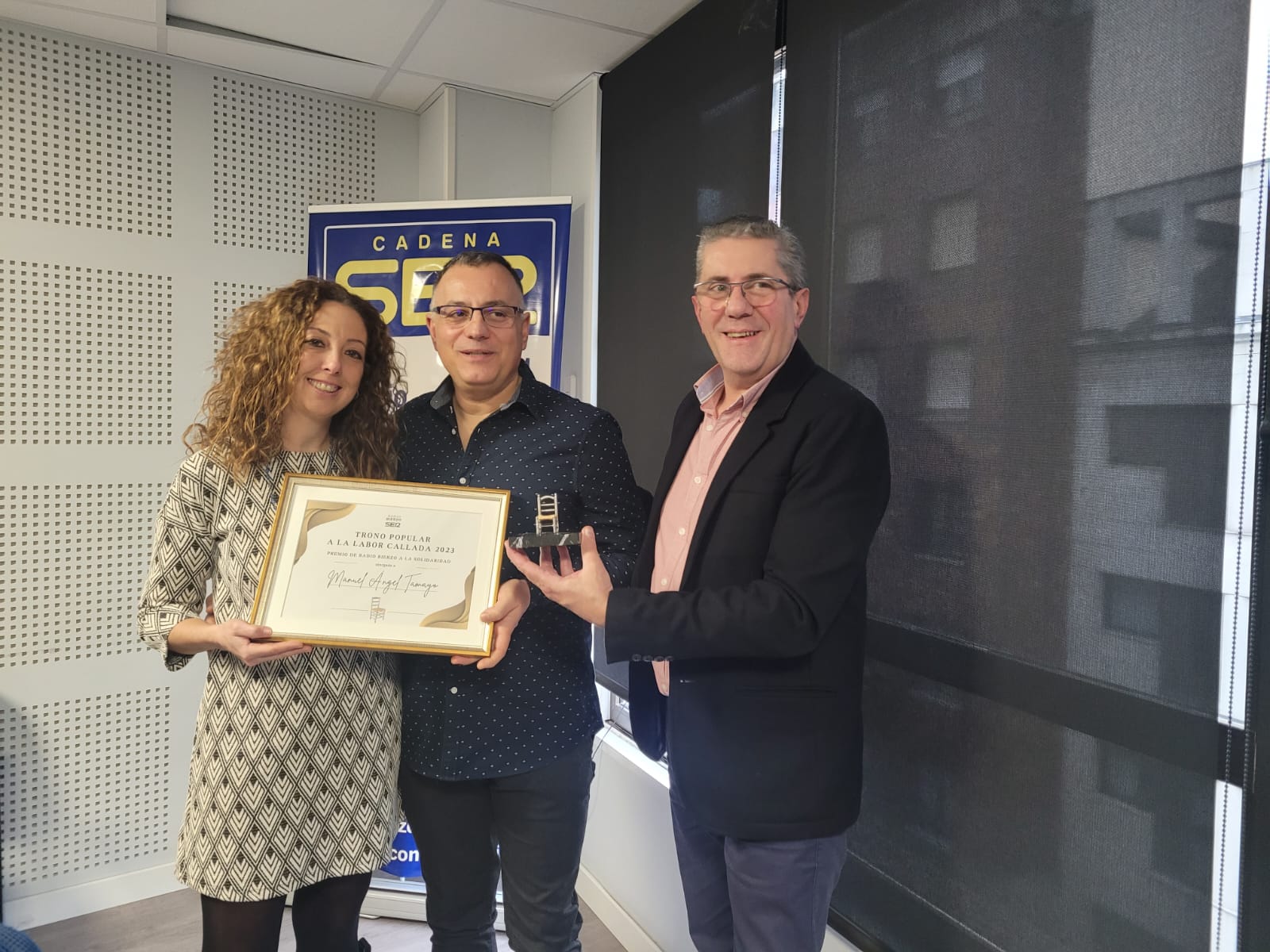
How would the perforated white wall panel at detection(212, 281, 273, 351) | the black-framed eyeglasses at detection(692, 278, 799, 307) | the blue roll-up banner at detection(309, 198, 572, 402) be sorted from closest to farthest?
the black-framed eyeglasses at detection(692, 278, 799, 307) → the blue roll-up banner at detection(309, 198, 572, 402) → the perforated white wall panel at detection(212, 281, 273, 351)

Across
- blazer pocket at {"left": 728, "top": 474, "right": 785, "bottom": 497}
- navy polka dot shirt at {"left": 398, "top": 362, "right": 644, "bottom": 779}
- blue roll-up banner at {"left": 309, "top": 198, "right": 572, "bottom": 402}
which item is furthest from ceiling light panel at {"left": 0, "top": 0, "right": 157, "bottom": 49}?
blazer pocket at {"left": 728, "top": 474, "right": 785, "bottom": 497}

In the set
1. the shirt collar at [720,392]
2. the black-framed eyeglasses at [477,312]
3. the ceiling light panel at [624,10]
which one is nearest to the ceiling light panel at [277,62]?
the ceiling light panel at [624,10]

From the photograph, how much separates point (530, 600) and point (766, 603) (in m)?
0.60

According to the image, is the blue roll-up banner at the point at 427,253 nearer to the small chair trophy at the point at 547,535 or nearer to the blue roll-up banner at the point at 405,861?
the small chair trophy at the point at 547,535

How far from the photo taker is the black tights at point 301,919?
4.80ft

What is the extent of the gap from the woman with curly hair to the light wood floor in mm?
1197

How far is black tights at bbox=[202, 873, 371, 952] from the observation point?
1.46 metres

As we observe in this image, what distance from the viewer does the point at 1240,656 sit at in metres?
1.18

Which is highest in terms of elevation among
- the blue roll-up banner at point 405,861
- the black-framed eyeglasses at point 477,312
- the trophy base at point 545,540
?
the black-framed eyeglasses at point 477,312

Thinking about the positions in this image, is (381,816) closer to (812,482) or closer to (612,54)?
(812,482)

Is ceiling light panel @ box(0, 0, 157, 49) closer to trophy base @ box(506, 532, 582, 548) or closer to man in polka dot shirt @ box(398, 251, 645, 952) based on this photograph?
man in polka dot shirt @ box(398, 251, 645, 952)

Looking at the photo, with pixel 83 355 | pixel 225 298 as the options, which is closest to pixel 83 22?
pixel 225 298

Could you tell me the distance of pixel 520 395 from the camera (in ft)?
5.71

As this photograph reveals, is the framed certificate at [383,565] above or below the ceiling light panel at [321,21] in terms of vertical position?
below
